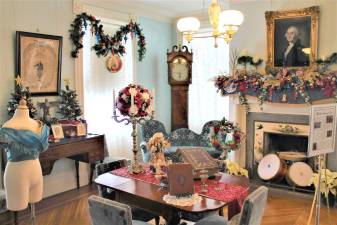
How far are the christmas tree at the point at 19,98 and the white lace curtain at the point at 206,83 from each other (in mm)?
3123

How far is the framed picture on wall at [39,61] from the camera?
3.77 m

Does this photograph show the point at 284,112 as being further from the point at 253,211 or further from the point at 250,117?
the point at 253,211

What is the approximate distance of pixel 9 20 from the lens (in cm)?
368

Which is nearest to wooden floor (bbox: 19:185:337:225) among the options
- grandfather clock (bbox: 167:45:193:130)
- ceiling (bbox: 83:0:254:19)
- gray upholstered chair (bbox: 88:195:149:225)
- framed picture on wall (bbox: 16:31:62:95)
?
framed picture on wall (bbox: 16:31:62:95)

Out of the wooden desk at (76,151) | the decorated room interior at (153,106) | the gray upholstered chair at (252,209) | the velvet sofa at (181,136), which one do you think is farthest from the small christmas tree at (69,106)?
the gray upholstered chair at (252,209)

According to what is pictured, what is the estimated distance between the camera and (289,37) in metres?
4.44

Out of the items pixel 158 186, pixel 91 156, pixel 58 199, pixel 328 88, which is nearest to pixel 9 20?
pixel 91 156

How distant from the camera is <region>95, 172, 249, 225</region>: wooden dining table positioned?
1.97m

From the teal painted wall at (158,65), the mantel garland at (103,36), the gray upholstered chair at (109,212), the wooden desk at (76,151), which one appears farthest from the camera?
the teal painted wall at (158,65)

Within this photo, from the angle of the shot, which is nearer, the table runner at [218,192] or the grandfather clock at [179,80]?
the table runner at [218,192]

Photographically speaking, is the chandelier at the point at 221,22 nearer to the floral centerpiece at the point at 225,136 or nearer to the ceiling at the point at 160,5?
the floral centerpiece at the point at 225,136

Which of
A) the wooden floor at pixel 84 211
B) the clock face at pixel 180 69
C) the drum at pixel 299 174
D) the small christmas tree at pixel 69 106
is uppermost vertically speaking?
the clock face at pixel 180 69

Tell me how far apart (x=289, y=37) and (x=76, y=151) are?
128 inches

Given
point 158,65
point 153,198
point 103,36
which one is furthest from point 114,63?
point 153,198
